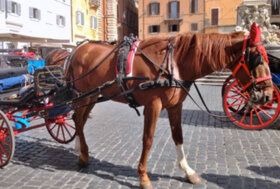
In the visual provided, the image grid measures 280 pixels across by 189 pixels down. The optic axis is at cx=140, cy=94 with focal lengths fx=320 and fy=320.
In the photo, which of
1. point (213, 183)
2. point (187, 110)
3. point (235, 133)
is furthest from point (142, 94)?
point (187, 110)

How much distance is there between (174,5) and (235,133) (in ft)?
115

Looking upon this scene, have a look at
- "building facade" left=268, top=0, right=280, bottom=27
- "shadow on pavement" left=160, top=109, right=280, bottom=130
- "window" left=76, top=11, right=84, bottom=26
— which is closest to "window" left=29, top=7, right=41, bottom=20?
"window" left=76, top=11, right=84, bottom=26

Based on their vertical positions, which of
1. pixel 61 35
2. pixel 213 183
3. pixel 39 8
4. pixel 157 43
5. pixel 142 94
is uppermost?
pixel 39 8

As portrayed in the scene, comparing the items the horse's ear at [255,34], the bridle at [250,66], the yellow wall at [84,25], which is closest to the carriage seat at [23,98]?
the bridle at [250,66]

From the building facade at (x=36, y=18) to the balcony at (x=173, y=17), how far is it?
1391 cm

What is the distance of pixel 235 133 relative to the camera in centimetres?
546

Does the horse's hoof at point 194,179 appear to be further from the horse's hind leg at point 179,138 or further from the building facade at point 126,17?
the building facade at point 126,17

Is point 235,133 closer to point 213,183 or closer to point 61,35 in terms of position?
point 213,183

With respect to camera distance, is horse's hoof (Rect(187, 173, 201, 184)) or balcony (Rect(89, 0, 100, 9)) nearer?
horse's hoof (Rect(187, 173, 201, 184))

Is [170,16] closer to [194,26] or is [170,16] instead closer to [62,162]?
[194,26]

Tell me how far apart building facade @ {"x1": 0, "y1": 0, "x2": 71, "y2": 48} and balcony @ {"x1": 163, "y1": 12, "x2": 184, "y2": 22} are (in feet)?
45.6

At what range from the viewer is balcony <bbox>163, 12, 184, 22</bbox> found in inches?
1497

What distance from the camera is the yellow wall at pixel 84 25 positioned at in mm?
29141

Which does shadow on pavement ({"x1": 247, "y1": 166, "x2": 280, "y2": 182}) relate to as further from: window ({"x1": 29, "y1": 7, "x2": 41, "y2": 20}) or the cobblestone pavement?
window ({"x1": 29, "y1": 7, "x2": 41, "y2": 20})
